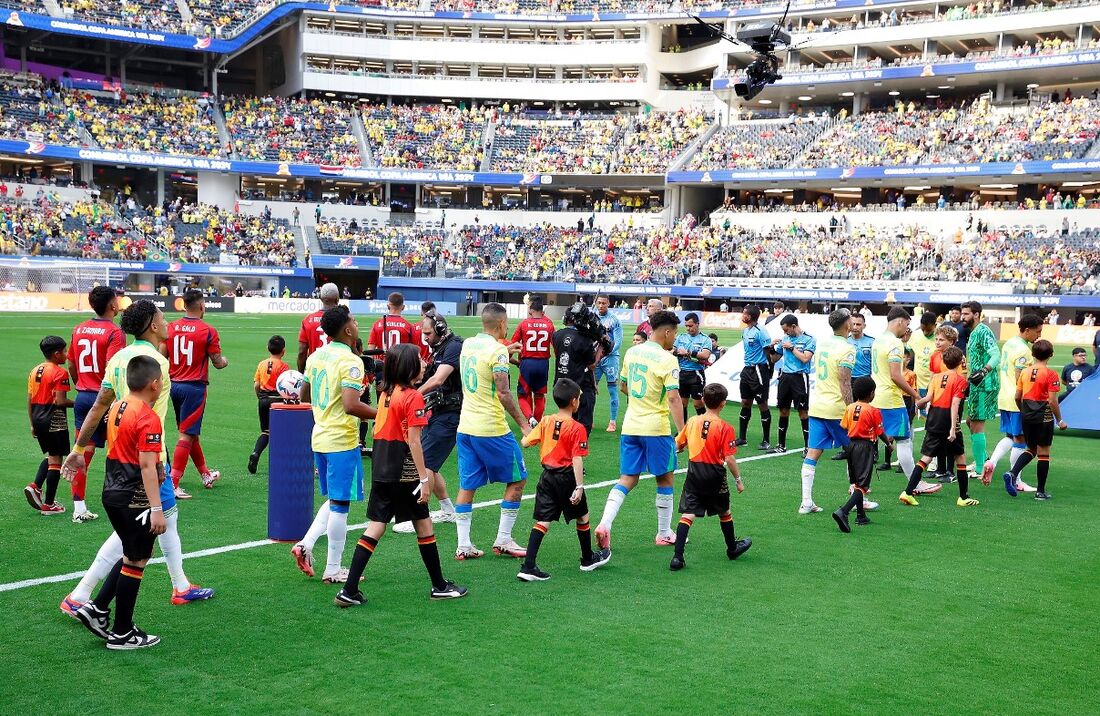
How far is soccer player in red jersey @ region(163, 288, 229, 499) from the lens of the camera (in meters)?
10.6

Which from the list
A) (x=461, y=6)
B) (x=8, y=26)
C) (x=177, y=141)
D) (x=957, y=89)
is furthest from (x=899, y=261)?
(x=8, y=26)

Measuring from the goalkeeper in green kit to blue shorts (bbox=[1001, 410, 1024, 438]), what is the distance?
10.9 inches

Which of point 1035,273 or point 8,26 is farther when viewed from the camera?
point 8,26

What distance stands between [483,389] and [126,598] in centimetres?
346

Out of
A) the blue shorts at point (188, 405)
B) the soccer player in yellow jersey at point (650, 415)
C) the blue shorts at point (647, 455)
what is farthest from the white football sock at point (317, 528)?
the blue shorts at point (188, 405)

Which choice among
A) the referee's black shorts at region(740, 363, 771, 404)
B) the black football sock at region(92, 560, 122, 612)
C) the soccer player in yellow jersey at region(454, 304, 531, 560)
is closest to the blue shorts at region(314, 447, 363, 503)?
the soccer player in yellow jersey at region(454, 304, 531, 560)

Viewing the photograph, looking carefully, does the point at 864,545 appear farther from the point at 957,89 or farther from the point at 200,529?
the point at 957,89

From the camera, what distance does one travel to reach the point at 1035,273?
45281 mm

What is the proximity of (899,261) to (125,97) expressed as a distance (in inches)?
1874

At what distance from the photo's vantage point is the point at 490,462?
8672 mm

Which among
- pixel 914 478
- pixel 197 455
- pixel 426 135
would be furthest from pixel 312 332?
pixel 426 135

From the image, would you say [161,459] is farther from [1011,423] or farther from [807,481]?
[1011,423]

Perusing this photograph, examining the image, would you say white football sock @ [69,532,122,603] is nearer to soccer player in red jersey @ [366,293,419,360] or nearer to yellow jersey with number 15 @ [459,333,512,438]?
Result: yellow jersey with number 15 @ [459,333,512,438]

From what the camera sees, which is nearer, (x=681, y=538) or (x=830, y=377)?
(x=681, y=538)
